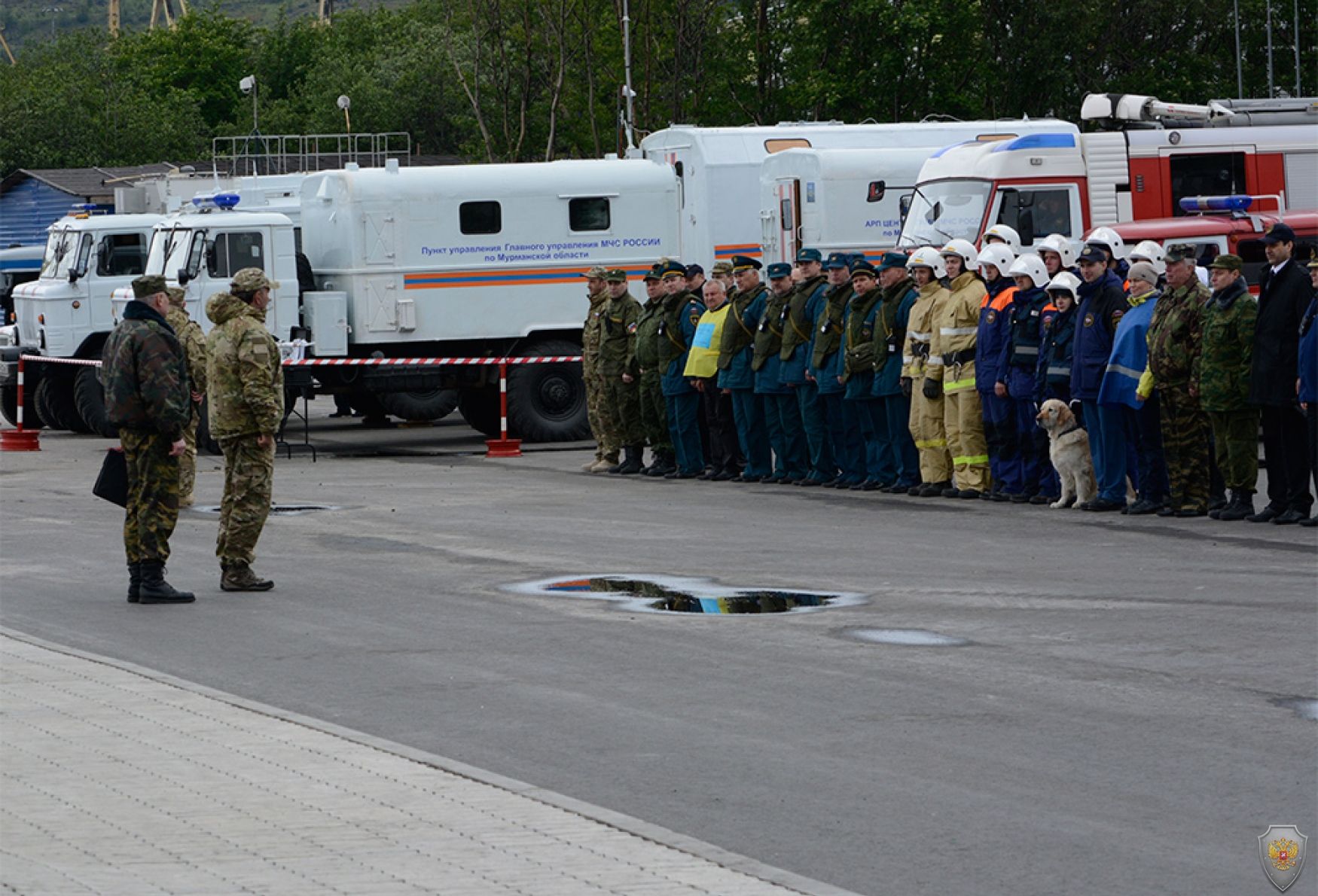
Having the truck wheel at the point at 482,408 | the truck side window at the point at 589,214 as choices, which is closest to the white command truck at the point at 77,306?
the truck wheel at the point at 482,408

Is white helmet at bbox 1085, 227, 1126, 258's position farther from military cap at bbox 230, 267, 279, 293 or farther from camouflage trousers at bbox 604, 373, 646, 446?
military cap at bbox 230, 267, 279, 293

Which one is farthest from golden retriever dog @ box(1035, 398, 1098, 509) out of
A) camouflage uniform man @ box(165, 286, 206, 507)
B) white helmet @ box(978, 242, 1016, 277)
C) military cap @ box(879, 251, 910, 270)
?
camouflage uniform man @ box(165, 286, 206, 507)

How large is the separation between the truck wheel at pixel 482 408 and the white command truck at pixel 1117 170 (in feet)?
18.7

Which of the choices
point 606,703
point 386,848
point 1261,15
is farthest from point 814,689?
point 1261,15

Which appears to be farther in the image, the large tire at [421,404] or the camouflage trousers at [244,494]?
the large tire at [421,404]

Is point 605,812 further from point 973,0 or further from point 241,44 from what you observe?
point 241,44

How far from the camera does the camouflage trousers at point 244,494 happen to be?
11945mm

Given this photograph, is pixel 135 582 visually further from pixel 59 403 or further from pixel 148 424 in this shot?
pixel 59 403

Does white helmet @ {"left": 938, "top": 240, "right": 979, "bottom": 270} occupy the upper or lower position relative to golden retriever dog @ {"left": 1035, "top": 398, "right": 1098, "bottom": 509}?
upper

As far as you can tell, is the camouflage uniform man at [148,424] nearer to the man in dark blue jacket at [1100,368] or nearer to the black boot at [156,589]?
the black boot at [156,589]

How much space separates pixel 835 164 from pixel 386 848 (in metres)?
20.4

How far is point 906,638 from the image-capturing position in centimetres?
1002

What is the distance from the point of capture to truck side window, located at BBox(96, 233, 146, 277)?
26.0 metres

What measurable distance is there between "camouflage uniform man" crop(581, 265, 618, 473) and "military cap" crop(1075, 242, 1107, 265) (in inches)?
246
